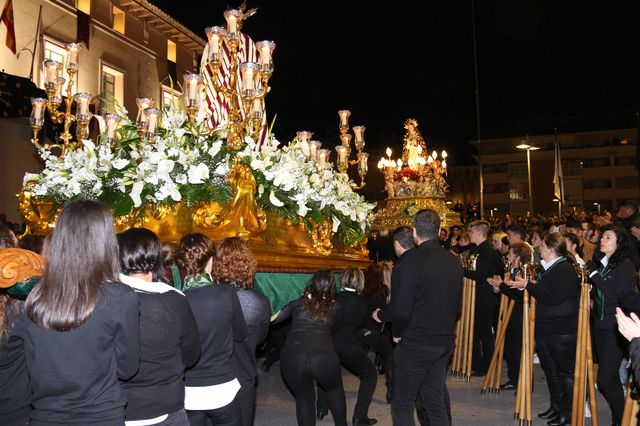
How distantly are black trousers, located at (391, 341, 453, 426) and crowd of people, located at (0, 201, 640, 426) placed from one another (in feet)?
0.04

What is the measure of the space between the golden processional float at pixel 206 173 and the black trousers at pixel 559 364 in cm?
250

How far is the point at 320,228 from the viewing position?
23.1 feet

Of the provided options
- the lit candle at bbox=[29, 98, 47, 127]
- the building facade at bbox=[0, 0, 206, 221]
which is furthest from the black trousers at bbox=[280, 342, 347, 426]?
the building facade at bbox=[0, 0, 206, 221]

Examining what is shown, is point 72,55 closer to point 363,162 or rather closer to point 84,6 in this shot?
point 363,162

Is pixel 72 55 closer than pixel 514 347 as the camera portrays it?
Yes

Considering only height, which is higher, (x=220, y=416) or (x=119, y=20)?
(x=119, y=20)

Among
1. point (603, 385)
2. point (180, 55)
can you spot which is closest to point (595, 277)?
point (603, 385)

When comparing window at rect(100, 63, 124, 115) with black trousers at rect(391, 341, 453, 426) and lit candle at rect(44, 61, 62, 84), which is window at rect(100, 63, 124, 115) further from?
black trousers at rect(391, 341, 453, 426)

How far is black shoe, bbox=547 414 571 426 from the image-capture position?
6211 millimetres

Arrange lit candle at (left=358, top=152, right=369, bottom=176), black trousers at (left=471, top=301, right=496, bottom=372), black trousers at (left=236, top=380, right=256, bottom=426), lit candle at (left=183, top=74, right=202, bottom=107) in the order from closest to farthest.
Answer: black trousers at (left=236, top=380, right=256, bottom=426), lit candle at (left=183, top=74, right=202, bottom=107), lit candle at (left=358, top=152, right=369, bottom=176), black trousers at (left=471, top=301, right=496, bottom=372)

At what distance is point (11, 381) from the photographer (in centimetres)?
297

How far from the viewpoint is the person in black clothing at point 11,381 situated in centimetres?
294

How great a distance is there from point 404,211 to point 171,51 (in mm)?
16975

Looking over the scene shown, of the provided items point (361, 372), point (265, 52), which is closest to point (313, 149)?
point (265, 52)
